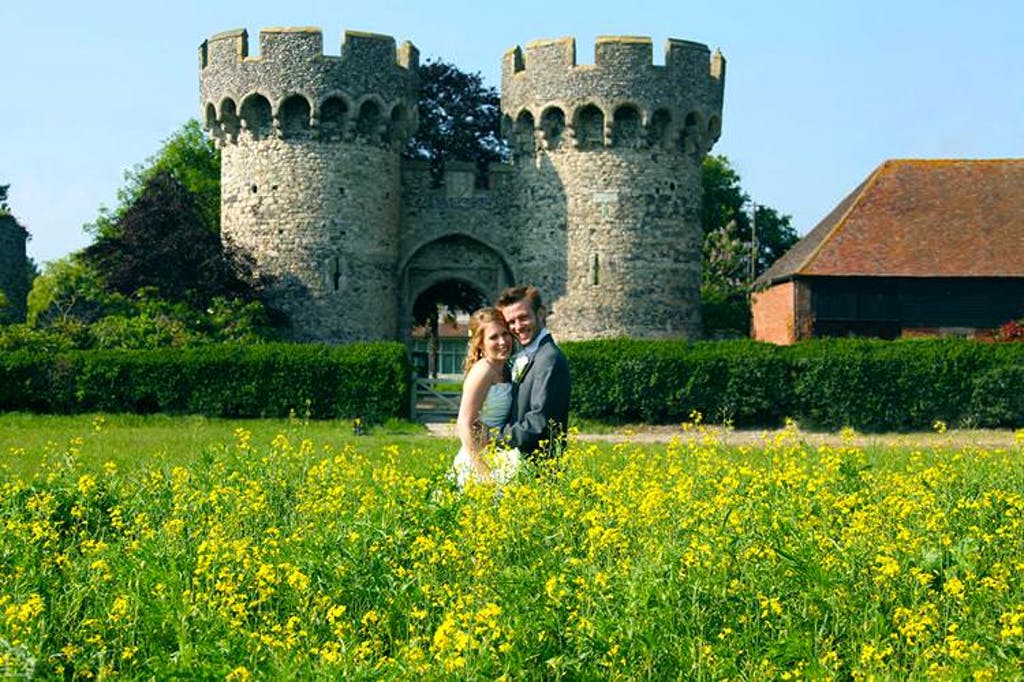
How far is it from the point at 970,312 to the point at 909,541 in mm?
24496

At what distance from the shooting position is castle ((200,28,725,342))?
95.8ft

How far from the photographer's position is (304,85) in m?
28.9

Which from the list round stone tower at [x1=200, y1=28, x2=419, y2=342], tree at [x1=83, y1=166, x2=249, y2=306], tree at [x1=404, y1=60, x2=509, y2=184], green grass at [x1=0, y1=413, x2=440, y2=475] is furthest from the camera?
tree at [x1=404, y1=60, x2=509, y2=184]

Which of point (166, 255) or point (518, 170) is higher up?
point (518, 170)

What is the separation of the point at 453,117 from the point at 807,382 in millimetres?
19216

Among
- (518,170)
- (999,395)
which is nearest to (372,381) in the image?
(518,170)

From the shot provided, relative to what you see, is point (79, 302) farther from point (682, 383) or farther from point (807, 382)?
point (807, 382)

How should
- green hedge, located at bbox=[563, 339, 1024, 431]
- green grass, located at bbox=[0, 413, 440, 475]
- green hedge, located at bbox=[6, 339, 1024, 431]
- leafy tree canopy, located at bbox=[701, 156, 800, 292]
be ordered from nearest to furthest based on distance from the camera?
green grass, located at bbox=[0, 413, 440, 475], green hedge, located at bbox=[563, 339, 1024, 431], green hedge, located at bbox=[6, 339, 1024, 431], leafy tree canopy, located at bbox=[701, 156, 800, 292]

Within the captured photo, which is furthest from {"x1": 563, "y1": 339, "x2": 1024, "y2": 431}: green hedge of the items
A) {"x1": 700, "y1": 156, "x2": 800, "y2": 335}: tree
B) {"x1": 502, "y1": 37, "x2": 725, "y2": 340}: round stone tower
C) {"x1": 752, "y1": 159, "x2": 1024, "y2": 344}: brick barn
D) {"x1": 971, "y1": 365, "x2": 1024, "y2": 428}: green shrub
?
{"x1": 700, "y1": 156, "x2": 800, "y2": 335}: tree

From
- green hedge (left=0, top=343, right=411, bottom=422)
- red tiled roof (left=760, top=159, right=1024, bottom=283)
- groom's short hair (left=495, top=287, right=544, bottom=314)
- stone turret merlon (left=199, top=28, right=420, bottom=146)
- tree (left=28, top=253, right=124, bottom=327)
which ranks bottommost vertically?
green hedge (left=0, top=343, right=411, bottom=422)

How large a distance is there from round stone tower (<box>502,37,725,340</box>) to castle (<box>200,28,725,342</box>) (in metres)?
0.03

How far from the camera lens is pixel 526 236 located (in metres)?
30.7

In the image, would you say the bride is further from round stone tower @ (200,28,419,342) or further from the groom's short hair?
round stone tower @ (200,28,419,342)

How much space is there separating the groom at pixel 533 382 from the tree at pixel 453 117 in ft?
106
